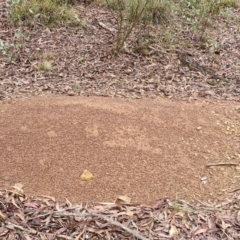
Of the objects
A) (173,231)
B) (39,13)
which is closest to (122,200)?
(173,231)

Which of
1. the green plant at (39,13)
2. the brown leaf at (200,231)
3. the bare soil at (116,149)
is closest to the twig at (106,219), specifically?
the bare soil at (116,149)

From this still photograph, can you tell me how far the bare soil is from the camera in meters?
2.67

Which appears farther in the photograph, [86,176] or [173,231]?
[86,176]

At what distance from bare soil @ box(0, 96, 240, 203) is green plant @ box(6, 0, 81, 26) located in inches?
76.1

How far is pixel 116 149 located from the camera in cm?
292

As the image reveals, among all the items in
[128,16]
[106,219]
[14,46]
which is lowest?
[14,46]

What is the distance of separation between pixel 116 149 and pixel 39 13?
2.85 metres

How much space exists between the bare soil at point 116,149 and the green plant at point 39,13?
6.34ft

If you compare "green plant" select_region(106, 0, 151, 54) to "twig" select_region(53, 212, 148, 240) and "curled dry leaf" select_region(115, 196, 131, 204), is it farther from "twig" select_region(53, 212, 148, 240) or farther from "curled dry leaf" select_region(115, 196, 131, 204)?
"twig" select_region(53, 212, 148, 240)

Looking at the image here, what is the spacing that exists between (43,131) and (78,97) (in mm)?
705

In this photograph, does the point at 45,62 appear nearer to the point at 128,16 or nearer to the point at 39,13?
the point at 39,13

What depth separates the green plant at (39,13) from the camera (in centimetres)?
516

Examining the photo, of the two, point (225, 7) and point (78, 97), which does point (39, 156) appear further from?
point (225, 7)

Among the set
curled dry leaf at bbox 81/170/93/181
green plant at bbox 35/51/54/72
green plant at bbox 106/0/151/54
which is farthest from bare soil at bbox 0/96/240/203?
green plant at bbox 106/0/151/54
